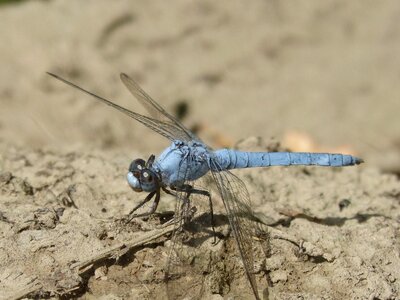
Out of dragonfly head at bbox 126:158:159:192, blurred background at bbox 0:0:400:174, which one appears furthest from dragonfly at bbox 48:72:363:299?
blurred background at bbox 0:0:400:174

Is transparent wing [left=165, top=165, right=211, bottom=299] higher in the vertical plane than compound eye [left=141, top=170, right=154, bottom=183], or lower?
lower

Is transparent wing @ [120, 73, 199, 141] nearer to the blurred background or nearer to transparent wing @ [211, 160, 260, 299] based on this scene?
transparent wing @ [211, 160, 260, 299]

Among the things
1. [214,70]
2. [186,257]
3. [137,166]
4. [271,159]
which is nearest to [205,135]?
[214,70]

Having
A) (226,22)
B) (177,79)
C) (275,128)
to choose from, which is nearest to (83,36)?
(177,79)

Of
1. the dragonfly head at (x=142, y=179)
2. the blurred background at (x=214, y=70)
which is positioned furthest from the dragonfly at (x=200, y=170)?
the blurred background at (x=214, y=70)

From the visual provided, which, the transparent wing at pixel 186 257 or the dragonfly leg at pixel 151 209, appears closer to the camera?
the transparent wing at pixel 186 257

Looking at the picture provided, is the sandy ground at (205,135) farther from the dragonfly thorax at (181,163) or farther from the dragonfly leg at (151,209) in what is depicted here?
the dragonfly thorax at (181,163)

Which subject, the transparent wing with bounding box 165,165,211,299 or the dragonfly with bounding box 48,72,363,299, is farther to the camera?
the dragonfly with bounding box 48,72,363,299
